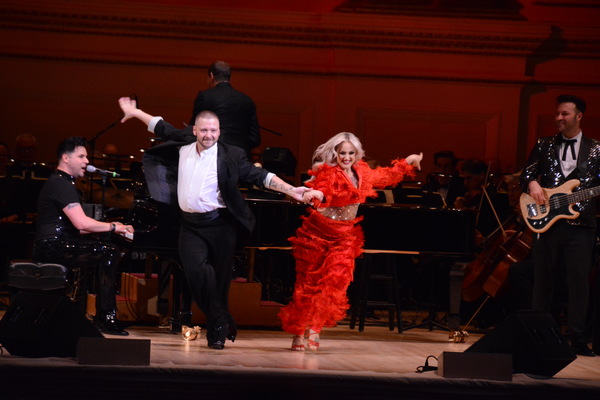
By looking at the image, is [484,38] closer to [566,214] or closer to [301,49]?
[301,49]

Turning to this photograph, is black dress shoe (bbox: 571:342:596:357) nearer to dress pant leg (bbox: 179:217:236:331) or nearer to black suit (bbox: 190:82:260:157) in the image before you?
dress pant leg (bbox: 179:217:236:331)

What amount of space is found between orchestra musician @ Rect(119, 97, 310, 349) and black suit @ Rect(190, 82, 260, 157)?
769 millimetres

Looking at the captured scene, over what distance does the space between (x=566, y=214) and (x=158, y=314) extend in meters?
2.90

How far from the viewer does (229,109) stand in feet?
21.9

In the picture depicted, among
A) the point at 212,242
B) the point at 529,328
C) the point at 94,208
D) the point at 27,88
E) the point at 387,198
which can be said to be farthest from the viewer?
the point at 27,88

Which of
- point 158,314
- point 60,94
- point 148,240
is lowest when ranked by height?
point 158,314

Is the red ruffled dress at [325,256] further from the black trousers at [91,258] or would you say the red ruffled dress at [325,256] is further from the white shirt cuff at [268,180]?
the black trousers at [91,258]

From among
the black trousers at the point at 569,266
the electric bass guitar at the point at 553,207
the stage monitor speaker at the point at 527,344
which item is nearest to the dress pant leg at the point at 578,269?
the black trousers at the point at 569,266

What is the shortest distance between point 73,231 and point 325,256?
67.4 inches

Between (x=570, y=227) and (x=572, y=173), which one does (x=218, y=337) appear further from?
(x=572, y=173)

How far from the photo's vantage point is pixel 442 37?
1080 centimetres

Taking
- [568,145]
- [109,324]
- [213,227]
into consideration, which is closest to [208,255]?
[213,227]

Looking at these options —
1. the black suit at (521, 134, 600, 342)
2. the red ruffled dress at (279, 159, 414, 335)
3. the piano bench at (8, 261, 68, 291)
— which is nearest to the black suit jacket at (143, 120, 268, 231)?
the red ruffled dress at (279, 159, 414, 335)

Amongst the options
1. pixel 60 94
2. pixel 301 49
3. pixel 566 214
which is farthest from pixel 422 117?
pixel 566 214
